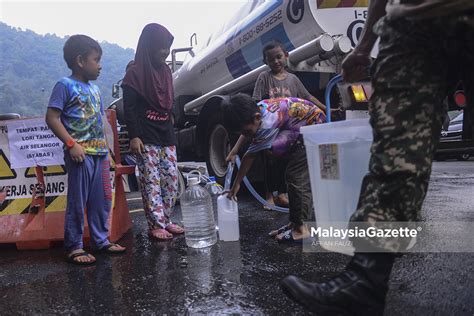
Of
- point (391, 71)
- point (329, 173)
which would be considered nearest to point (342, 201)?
point (329, 173)

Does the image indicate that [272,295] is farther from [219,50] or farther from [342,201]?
[219,50]

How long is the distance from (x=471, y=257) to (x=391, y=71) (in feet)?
5.17

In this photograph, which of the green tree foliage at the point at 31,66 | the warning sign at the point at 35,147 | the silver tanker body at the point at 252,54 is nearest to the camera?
the warning sign at the point at 35,147

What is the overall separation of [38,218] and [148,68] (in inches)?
58.3

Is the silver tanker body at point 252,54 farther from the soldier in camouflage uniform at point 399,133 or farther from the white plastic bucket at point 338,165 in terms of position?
the soldier in camouflage uniform at point 399,133

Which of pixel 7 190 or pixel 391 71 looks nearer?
pixel 391 71

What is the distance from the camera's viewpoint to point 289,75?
3.80 metres

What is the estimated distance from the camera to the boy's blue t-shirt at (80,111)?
2662 millimetres

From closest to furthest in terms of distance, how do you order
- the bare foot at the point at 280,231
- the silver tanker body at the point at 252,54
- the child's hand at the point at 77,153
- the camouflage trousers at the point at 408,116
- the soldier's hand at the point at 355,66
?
the camouflage trousers at the point at 408,116 < the soldier's hand at the point at 355,66 < the child's hand at the point at 77,153 < the bare foot at the point at 280,231 < the silver tanker body at the point at 252,54

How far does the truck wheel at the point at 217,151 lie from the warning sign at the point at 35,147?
2322mm

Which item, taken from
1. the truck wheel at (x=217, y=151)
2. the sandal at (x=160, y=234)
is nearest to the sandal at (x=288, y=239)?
the sandal at (x=160, y=234)

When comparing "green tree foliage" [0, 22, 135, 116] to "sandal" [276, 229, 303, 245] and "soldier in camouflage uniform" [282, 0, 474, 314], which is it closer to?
"sandal" [276, 229, 303, 245]

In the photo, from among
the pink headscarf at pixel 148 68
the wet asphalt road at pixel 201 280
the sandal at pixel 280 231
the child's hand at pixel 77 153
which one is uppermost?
the pink headscarf at pixel 148 68

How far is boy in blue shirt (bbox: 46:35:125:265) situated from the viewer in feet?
8.70
